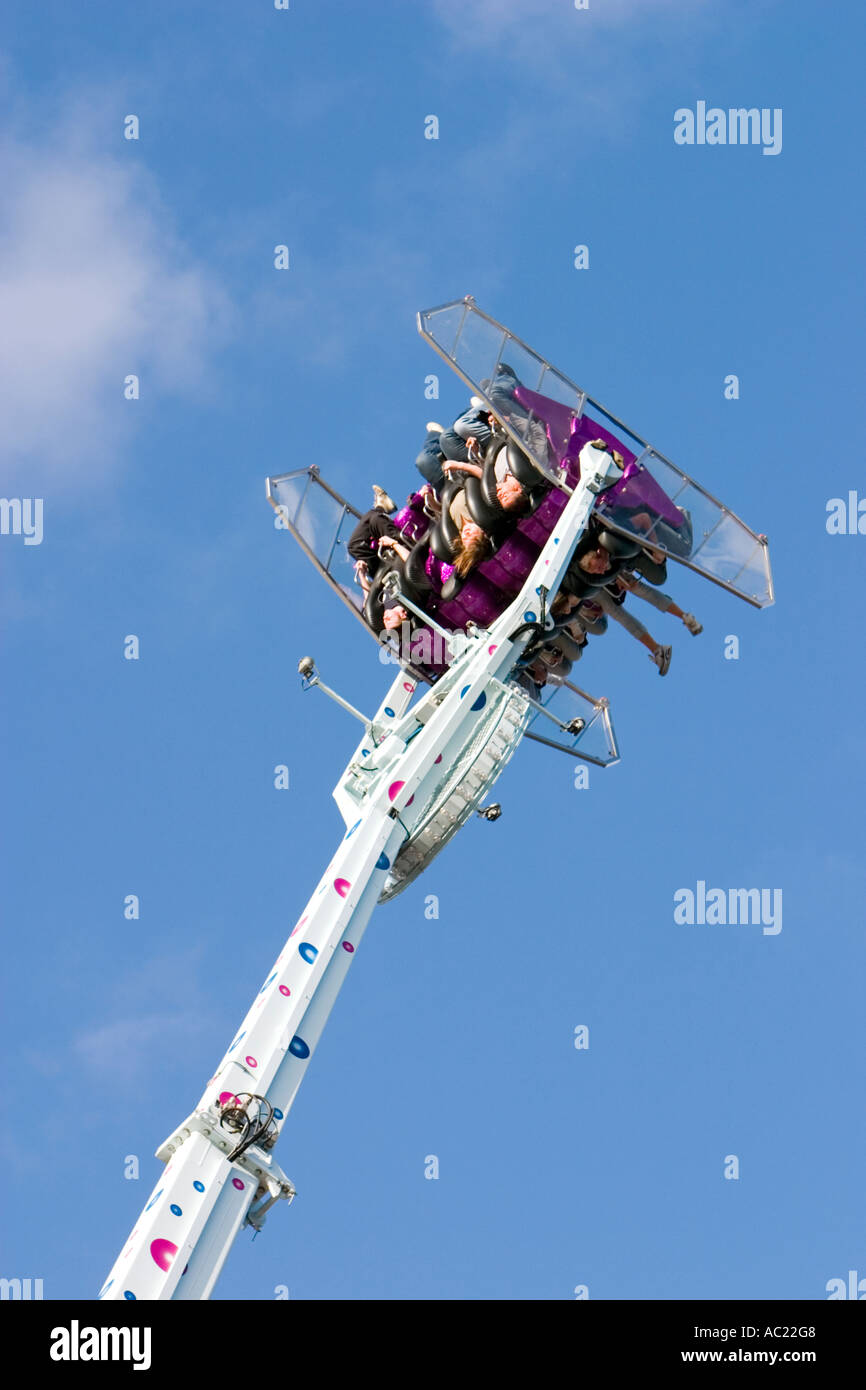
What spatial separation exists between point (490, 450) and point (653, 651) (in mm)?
5203

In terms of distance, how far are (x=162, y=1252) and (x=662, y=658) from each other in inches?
725

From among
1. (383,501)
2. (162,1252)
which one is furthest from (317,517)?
(162,1252)

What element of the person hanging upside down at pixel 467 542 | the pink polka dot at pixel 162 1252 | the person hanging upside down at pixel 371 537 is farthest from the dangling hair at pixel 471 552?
the pink polka dot at pixel 162 1252

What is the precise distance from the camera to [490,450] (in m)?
42.6

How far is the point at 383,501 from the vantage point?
4619 cm

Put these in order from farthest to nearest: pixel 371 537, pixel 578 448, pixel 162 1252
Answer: pixel 371 537 < pixel 578 448 < pixel 162 1252

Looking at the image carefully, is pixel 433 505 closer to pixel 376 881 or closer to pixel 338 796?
pixel 338 796

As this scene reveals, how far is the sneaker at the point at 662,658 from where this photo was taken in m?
43.4

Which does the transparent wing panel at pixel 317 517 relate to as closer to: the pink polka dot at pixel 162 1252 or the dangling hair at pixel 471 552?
the dangling hair at pixel 471 552

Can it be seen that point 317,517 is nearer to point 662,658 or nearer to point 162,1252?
point 662,658

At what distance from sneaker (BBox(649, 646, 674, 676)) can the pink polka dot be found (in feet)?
59.2

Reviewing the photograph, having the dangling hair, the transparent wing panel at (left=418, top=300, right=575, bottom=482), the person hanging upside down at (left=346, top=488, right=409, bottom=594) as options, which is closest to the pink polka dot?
the dangling hair

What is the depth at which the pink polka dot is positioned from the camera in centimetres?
2903
